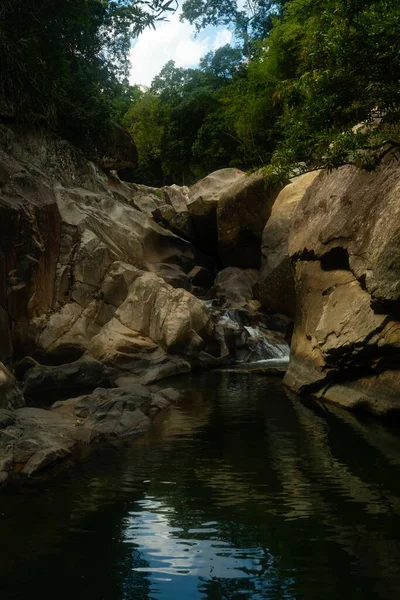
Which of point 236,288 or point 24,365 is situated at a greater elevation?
point 236,288

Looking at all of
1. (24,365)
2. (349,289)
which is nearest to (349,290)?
(349,289)

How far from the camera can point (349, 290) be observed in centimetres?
1379

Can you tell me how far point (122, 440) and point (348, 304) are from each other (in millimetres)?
5635

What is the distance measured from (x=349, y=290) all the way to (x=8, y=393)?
719 cm

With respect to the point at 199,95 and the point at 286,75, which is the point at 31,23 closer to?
the point at 286,75

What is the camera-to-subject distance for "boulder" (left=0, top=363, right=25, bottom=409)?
11.7 m

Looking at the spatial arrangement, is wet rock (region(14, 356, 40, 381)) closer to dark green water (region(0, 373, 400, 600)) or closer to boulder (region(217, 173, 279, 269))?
dark green water (region(0, 373, 400, 600))

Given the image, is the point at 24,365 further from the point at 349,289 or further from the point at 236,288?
the point at 236,288

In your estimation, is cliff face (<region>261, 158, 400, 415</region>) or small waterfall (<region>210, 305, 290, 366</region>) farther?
small waterfall (<region>210, 305, 290, 366</region>)

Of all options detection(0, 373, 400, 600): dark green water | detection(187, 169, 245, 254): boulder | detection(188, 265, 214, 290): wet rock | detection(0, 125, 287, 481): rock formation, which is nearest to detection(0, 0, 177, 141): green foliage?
detection(0, 125, 287, 481): rock formation

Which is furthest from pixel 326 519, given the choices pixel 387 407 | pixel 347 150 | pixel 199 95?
pixel 199 95

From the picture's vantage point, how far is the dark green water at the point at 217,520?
5555mm

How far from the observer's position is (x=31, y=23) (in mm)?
21703

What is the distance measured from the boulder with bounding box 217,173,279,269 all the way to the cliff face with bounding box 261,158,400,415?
9565mm
